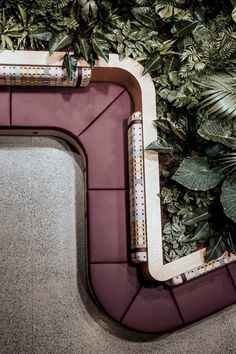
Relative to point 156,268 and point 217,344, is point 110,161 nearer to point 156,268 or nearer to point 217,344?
point 156,268

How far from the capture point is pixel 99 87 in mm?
3396

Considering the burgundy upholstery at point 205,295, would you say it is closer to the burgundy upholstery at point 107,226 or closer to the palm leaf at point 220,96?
the burgundy upholstery at point 107,226

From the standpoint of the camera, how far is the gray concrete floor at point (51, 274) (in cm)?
335

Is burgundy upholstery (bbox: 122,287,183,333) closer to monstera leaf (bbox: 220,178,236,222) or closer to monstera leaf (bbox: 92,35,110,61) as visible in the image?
monstera leaf (bbox: 220,178,236,222)

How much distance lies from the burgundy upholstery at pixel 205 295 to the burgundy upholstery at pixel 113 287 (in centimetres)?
33

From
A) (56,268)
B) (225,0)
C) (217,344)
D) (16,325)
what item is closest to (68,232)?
(56,268)

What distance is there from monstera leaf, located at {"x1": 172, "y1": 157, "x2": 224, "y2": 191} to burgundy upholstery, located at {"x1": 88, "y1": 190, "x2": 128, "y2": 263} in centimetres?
51

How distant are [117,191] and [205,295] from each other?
3.21 ft

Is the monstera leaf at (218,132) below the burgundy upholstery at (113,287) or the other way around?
the other way around

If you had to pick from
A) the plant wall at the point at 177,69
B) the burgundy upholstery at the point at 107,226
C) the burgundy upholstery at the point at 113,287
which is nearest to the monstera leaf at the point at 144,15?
the plant wall at the point at 177,69

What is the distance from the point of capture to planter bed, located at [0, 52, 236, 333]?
3.15 meters

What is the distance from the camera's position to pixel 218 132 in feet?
9.71

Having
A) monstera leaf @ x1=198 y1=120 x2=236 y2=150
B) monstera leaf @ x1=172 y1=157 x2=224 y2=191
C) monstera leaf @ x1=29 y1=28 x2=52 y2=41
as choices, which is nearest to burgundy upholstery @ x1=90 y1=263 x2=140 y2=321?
monstera leaf @ x1=172 y1=157 x2=224 y2=191

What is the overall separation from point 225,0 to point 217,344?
2.64 meters
